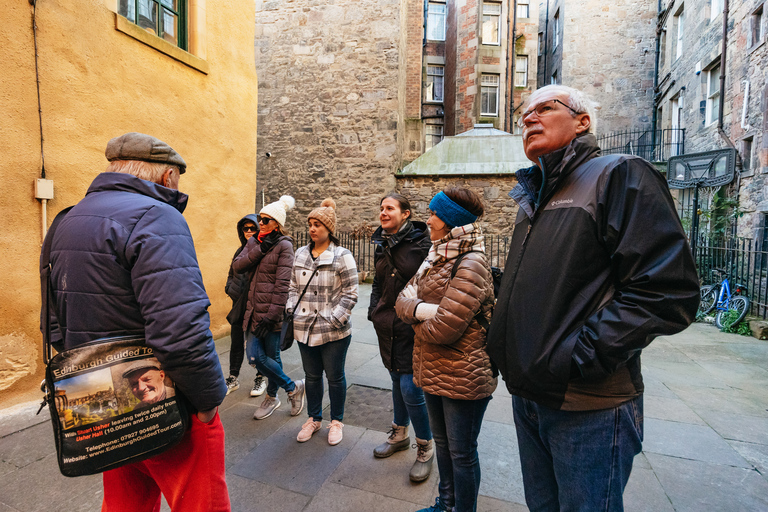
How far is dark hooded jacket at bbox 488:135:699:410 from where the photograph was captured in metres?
1.21

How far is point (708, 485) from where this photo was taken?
264cm

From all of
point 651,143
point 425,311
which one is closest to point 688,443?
point 425,311

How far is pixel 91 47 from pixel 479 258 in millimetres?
4837

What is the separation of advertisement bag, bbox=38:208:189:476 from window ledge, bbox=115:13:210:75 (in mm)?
4772

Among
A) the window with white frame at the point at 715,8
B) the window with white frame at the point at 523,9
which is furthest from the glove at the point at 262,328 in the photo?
the window with white frame at the point at 523,9

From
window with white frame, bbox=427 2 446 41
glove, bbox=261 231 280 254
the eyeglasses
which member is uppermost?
window with white frame, bbox=427 2 446 41

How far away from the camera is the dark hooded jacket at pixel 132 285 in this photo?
1406mm

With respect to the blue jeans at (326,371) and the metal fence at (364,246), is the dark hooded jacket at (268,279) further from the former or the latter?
the metal fence at (364,246)

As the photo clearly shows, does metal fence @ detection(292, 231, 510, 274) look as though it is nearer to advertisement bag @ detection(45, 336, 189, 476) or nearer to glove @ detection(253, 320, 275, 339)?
glove @ detection(253, 320, 275, 339)

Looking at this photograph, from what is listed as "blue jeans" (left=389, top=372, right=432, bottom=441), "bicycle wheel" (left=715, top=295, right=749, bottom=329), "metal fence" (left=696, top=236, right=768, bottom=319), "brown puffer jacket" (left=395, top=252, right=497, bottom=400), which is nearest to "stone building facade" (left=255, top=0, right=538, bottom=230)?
"metal fence" (left=696, top=236, right=768, bottom=319)

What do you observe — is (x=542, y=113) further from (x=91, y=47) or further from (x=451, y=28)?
(x=451, y=28)

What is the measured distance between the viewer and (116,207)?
4.79 ft

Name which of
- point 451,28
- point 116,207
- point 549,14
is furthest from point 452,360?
point 549,14

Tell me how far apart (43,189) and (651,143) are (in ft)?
69.7
